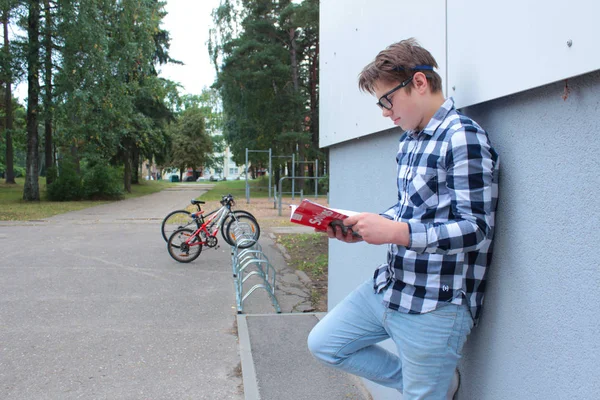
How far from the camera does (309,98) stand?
31.6 metres

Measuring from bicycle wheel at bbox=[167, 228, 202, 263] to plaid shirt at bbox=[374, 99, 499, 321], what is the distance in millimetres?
6900

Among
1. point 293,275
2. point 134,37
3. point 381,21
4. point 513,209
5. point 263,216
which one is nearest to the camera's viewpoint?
point 513,209

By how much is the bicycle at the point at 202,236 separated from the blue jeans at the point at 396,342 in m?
5.95

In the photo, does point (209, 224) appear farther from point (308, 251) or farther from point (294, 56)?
point (294, 56)

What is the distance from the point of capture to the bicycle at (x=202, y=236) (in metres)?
8.60

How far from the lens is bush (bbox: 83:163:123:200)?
2472 centimetres

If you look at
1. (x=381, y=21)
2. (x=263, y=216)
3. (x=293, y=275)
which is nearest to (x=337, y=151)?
(x=381, y=21)

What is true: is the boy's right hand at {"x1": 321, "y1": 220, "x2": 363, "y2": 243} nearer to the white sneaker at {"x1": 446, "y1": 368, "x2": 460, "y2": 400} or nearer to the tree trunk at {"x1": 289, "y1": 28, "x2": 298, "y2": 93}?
the white sneaker at {"x1": 446, "y1": 368, "x2": 460, "y2": 400}

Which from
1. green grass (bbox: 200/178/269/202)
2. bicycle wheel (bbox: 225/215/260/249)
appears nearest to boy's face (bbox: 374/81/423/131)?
bicycle wheel (bbox: 225/215/260/249)

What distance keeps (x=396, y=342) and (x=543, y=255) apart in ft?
2.06

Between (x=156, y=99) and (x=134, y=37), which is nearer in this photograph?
(x=134, y=37)

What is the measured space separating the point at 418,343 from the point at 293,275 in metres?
6.10

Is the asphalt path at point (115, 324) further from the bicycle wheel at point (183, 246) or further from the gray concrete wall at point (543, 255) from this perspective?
the gray concrete wall at point (543, 255)

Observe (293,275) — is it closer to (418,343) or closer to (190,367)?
(190,367)
